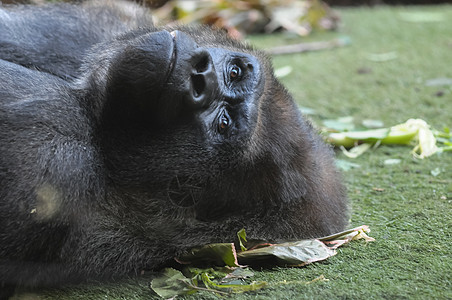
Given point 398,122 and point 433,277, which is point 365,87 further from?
point 433,277

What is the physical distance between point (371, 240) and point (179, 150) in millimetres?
869

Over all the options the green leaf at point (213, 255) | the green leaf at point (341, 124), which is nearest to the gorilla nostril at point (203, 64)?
the green leaf at point (213, 255)

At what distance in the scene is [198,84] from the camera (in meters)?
2.39

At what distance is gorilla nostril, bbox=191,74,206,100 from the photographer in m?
2.38

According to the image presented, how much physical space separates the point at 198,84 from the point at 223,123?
0.61ft

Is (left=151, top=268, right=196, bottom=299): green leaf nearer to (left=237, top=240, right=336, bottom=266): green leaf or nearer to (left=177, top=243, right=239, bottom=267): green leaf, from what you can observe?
(left=177, top=243, right=239, bottom=267): green leaf

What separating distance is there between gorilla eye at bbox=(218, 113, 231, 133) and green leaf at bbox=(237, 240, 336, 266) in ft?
1.60

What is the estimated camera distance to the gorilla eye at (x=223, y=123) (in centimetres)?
246

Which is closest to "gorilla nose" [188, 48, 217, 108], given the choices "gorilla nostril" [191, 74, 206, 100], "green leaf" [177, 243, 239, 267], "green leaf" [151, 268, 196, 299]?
"gorilla nostril" [191, 74, 206, 100]

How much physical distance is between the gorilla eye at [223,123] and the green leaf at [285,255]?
49cm

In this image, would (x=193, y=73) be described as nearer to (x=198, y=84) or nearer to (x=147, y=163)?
(x=198, y=84)

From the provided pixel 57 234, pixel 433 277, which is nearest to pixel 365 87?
pixel 433 277

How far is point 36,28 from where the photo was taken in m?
3.19

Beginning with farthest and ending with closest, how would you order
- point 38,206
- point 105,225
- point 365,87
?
point 365,87
point 105,225
point 38,206
